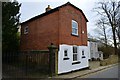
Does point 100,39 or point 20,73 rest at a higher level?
point 100,39

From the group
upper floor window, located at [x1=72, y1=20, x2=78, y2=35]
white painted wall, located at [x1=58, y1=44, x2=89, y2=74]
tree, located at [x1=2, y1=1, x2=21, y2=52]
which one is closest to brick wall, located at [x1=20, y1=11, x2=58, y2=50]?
white painted wall, located at [x1=58, y1=44, x2=89, y2=74]

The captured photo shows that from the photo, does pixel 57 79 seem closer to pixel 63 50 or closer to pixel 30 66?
pixel 30 66

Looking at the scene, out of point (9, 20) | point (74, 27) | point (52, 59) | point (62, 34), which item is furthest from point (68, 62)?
point (9, 20)

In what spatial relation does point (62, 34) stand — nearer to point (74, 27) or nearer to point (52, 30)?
point (52, 30)

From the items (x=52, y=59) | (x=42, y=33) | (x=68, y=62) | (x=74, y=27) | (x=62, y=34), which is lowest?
(x=68, y=62)

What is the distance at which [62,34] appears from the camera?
21.0 m

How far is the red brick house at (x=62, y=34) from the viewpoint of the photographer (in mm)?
20797

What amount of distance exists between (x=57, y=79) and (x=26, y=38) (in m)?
9.06

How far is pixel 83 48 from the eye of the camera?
25.7 m

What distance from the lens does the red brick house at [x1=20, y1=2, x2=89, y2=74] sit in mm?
20797

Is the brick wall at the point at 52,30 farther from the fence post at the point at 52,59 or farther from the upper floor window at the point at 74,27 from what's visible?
the fence post at the point at 52,59

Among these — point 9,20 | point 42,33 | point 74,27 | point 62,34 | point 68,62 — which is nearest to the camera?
point 9,20

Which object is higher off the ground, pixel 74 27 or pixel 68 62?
pixel 74 27

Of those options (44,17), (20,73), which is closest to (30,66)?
(20,73)
